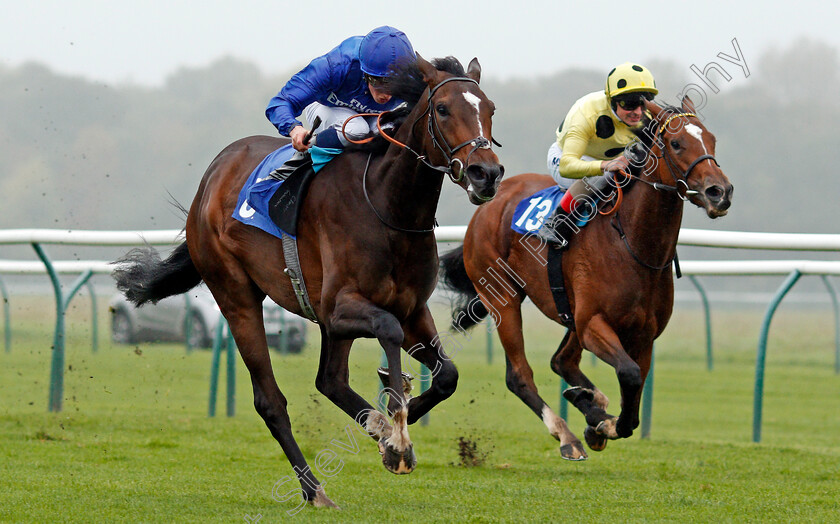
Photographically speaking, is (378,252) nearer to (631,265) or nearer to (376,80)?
(376,80)

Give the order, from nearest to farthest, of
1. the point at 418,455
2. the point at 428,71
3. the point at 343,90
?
the point at 428,71
the point at 343,90
the point at 418,455

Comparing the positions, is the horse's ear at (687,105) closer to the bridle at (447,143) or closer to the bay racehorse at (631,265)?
the bay racehorse at (631,265)

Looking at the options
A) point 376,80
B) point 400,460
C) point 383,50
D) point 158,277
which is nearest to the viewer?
point 400,460

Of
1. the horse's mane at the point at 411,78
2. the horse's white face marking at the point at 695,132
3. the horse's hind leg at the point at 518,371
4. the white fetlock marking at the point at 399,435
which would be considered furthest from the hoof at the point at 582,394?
the horse's mane at the point at 411,78

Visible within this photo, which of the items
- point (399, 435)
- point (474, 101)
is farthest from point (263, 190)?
point (399, 435)

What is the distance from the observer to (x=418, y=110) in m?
4.22

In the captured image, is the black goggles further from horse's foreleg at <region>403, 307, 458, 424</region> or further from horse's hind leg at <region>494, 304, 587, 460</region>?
horse's hind leg at <region>494, 304, 587, 460</region>

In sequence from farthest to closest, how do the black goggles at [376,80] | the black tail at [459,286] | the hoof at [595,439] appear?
the black tail at [459,286], the hoof at [595,439], the black goggles at [376,80]

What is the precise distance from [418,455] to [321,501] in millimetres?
1883

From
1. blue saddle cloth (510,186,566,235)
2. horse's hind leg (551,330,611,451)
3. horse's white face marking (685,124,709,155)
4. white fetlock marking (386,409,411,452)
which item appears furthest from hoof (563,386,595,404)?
white fetlock marking (386,409,411,452)

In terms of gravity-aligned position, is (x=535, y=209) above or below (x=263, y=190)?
above

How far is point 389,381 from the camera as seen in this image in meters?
4.27

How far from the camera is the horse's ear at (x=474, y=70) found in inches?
166

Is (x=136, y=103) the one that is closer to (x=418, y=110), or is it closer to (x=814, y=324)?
(x=814, y=324)
